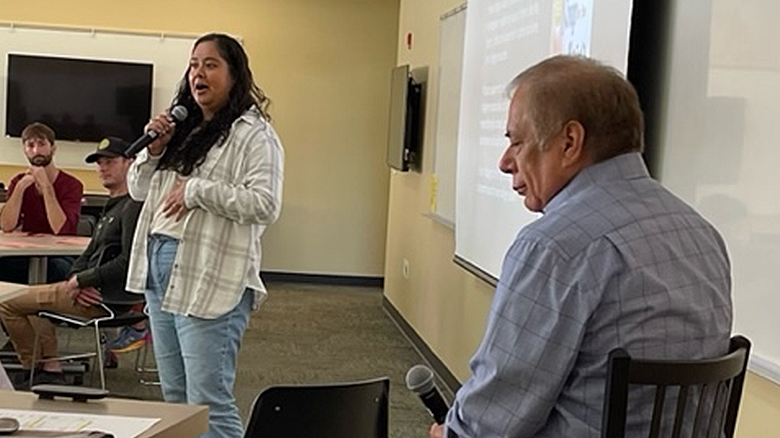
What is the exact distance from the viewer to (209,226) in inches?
102

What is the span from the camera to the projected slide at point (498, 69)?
111 inches

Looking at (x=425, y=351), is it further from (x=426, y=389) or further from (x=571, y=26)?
(x=426, y=389)

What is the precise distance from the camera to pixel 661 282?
133cm

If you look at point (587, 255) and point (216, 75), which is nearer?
point (587, 255)

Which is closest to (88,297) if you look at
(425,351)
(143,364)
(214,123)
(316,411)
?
A: (143,364)

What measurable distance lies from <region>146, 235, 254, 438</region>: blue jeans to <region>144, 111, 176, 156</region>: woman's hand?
252 millimetres

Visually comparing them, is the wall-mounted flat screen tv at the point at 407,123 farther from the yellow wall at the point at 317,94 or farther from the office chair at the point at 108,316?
the office chair at the point at 108,316

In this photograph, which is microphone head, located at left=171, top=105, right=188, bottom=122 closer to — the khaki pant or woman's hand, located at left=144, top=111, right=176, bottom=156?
woman's hand, located at left=144, top=111, right=176, bottom=156

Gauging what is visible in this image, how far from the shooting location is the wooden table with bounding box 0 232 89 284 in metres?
4.44

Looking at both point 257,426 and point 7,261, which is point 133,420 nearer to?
point 257,426

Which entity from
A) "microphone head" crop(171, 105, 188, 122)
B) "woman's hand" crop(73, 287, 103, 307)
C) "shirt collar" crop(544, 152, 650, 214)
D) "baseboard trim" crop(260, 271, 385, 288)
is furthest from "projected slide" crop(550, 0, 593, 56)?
"baseboard trim" crop(260, 271, 385, 288)

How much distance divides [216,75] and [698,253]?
1615mm

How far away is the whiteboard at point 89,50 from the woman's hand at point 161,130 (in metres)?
5.45

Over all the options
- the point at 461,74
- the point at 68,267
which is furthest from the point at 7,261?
the point at 461,74
